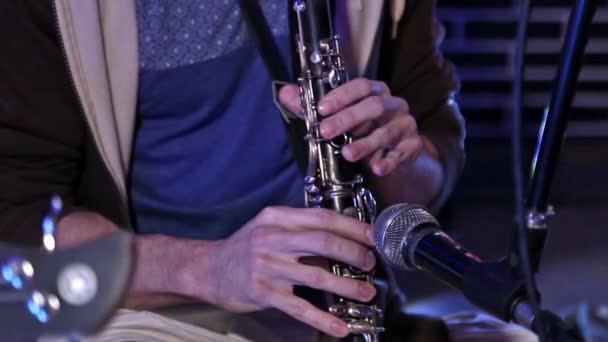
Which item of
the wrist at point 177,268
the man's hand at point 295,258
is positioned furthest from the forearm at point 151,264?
the man's hand at point 295,258

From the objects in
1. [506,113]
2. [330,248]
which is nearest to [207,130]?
[330,248]

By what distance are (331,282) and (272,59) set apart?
1.30 ft

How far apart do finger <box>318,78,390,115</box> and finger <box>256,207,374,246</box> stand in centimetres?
12

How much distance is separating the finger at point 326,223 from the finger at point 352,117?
0.10 metres

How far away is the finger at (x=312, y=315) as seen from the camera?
0.94m

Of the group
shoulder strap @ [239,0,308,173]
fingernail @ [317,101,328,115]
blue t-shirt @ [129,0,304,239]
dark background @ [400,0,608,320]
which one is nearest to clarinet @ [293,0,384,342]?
fingernail @ [317,101,328,115]

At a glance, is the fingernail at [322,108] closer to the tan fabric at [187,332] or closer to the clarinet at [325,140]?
the clarinet at [325,140]

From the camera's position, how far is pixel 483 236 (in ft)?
7.35

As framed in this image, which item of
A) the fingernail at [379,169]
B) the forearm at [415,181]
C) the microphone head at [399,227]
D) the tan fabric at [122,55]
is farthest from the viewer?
the forearm at [415,181]

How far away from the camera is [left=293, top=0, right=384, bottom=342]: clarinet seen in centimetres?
99

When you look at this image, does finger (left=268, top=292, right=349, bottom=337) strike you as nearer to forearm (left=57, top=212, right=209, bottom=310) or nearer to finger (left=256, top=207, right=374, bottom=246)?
finger (left=256, top=207, right=374, bottom=246)

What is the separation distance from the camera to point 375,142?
1039mm

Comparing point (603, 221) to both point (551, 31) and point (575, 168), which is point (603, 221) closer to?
point (575, 168)

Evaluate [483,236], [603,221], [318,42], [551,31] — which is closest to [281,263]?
[318,42]
